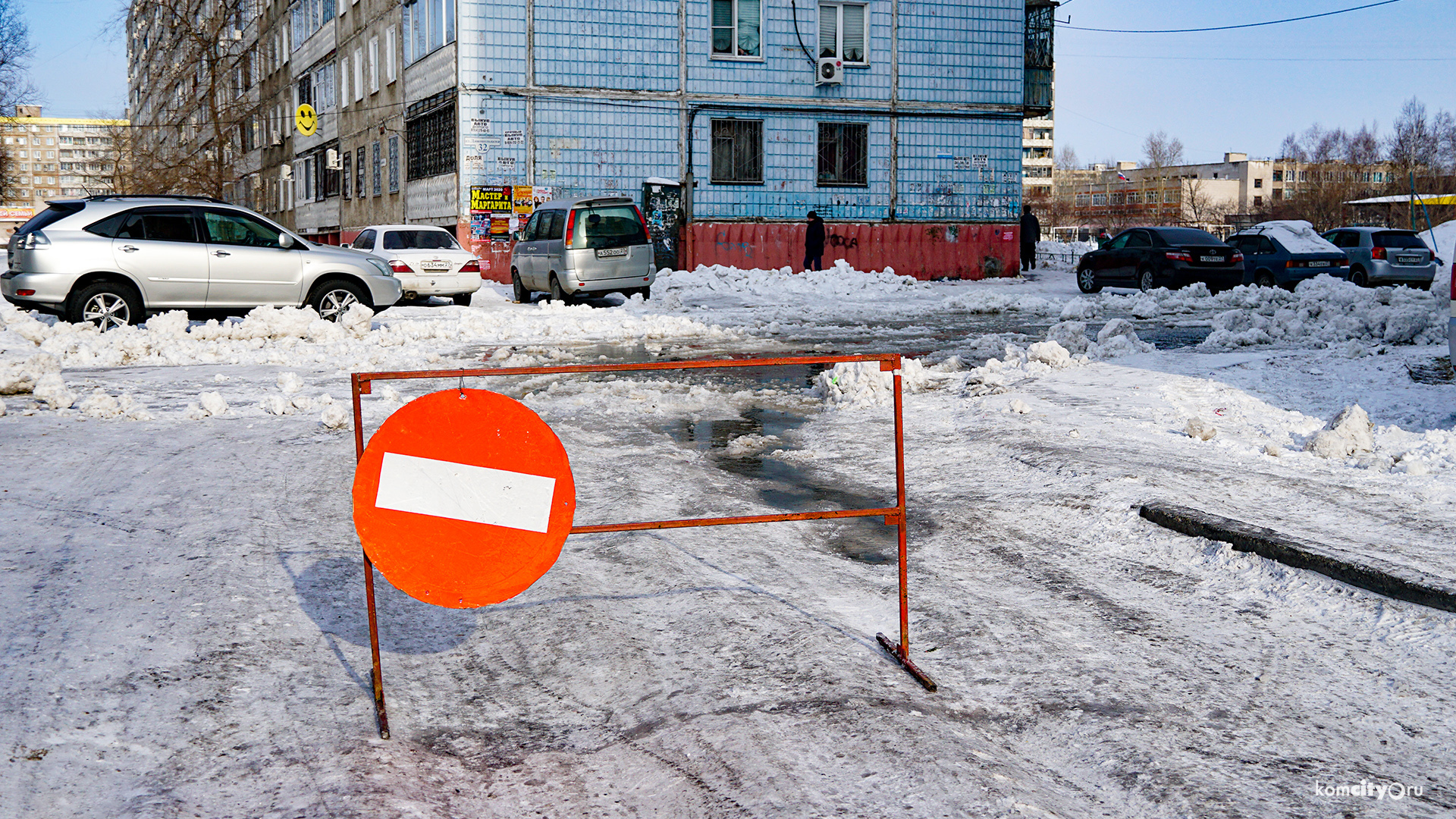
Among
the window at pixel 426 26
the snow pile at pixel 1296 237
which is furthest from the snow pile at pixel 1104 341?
the window at pixel 426 26

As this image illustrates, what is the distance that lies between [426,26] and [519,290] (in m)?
11.3

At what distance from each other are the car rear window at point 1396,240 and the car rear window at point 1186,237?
5.59 m

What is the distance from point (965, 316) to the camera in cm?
1939

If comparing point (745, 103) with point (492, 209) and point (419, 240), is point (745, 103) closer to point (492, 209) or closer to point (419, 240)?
point (492, 209)

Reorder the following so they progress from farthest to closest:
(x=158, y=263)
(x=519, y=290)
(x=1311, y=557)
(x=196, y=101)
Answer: (x=196, y=101) → (x=519, y=290) → (x=158, y=263) → (x=1311, y=557)

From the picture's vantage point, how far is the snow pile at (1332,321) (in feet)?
39.4

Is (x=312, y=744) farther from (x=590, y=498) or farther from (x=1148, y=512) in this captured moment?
(x=1148, y=512)

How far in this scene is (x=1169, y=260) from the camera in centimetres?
2258

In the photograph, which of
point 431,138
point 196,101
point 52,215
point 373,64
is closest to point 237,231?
point 52,215

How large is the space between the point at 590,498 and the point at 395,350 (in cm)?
750

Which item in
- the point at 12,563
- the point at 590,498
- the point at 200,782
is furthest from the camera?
the point at 590,498

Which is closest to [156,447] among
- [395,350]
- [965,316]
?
[395,350]

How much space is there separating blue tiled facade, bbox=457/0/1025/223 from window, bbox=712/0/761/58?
0.76 ft

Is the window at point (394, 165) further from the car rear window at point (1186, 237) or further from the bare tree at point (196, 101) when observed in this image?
the car rear window at point (1186, 237)
